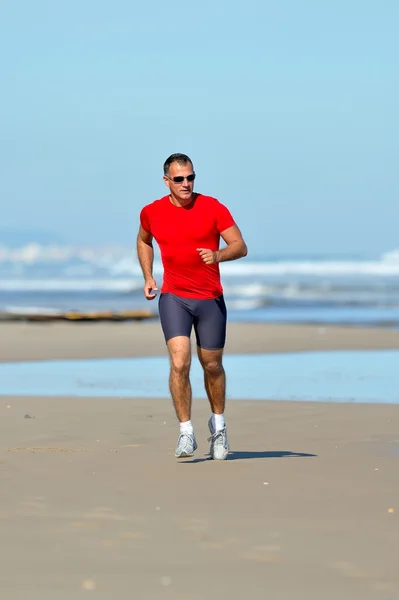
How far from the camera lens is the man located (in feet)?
26.1

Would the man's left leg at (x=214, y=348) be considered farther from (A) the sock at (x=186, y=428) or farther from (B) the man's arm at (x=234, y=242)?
(B) the man's arm at (x=234, y=242)

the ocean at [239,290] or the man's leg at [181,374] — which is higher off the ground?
the ocean at [239,290]

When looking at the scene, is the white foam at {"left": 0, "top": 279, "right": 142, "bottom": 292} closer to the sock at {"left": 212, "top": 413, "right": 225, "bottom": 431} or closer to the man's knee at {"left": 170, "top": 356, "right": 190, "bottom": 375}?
the sock at {"left": 212, "top": 413, "right": 225, "bottom": 431}

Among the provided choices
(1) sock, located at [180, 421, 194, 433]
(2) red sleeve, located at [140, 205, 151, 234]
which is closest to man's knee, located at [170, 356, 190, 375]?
(1) sock, located at [180, 421, 194, 433]

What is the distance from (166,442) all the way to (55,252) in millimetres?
104603

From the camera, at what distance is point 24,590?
15.0 feet

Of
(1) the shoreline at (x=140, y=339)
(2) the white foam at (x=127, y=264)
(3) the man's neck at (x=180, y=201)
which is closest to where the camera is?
(3) the man's neck at (x=180, y=201)

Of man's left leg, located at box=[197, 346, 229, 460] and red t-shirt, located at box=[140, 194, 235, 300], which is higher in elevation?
red t-shirt, located at box=[140, 194, 235, 300]

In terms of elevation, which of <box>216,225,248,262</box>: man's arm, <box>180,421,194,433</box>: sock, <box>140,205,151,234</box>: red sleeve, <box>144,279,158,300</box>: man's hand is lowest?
<box>180,421,194,433</box>: sock

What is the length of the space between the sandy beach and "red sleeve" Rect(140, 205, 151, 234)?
145cm

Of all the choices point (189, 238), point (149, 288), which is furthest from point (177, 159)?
point (149, 288)

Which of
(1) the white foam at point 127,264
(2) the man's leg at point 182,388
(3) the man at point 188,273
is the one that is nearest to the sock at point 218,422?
(3) the man at point 188,273

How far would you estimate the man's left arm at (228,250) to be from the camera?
7.77 m

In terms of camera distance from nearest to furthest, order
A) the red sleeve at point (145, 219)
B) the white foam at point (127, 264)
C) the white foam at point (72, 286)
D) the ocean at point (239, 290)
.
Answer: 1. the red sleeve at point (145, 219)
2. the ocean at point (239, 290)
3. the white foam at point (72, 286)
4. the white foam at point (127, 264)
